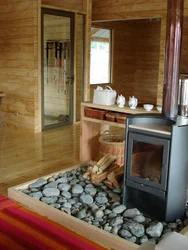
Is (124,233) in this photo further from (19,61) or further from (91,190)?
(19,61)

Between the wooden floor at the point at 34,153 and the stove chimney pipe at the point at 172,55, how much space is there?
1.68m

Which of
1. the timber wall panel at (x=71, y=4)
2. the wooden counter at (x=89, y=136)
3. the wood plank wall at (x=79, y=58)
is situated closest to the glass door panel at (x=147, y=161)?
the wooden counter at (x=89, y=136)

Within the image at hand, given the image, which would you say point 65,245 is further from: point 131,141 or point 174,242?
point 174,242

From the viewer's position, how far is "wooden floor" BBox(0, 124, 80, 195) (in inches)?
153

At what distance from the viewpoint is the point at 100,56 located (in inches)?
328

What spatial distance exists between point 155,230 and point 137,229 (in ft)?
0.44

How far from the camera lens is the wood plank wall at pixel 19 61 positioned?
578cm

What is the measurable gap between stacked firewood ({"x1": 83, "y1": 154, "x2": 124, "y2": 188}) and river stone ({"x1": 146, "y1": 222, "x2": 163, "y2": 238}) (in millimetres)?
Result: 809

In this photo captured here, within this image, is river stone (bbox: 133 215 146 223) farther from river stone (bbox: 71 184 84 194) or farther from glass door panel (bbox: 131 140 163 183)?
river stone (bbox: 71 184 84 194)

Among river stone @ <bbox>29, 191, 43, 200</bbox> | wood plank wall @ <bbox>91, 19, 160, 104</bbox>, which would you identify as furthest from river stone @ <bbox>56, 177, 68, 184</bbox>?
wood plank wall @ <bbox>91, 19, 160, 104</bbox>

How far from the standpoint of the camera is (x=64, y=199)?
3158 mm

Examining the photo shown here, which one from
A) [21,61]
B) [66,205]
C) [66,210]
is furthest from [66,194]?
[21,61]

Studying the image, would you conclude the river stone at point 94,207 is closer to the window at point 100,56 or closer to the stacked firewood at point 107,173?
the stacked firewood at point 107,173

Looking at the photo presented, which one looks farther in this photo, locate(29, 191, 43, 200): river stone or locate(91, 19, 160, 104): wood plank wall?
locate(91, 19, 160, 104): wood plank wall
